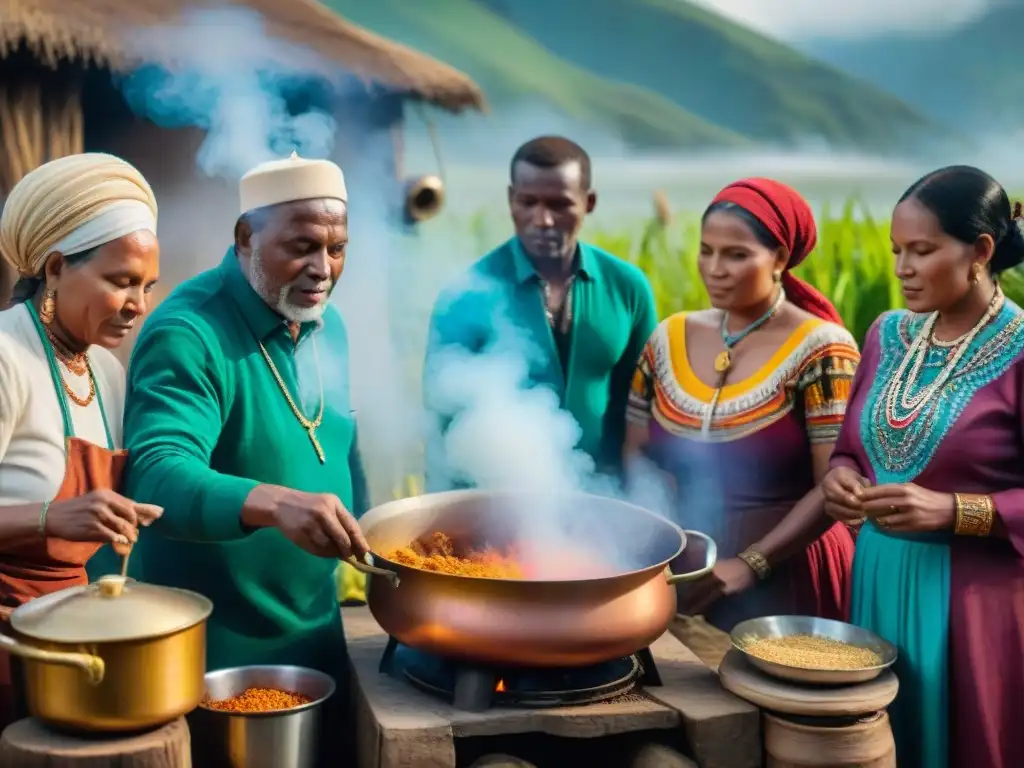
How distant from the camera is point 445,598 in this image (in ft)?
7.91

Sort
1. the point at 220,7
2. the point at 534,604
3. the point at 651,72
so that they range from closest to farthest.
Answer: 1. the point at 534,604
2. the point at 220,7
3. the point at 651,72

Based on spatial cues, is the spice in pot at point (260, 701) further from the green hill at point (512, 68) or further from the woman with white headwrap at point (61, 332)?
the green hill at point (512, 68)

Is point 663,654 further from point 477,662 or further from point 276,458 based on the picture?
point 276,458

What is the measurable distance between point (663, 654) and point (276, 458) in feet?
4.01

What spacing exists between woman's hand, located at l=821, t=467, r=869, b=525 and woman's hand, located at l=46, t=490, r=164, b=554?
1764mm

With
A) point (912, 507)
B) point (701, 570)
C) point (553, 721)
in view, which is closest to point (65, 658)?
point (553, 721)

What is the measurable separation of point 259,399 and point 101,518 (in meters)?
0.69

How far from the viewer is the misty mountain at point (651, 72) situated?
8539 millimetres

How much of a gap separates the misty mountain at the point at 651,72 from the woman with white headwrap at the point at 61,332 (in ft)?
19.8

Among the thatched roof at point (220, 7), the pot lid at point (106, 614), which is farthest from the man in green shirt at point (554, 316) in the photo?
the thatched roof at point (220, 7)

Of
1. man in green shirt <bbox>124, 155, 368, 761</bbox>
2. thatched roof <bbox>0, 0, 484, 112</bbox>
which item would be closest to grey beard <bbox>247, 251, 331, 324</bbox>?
man in green shirt <bbox>124, 155, 368, 761</bbox>

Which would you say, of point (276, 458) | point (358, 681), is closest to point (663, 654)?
point (358, 681)

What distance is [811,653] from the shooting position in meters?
2.63

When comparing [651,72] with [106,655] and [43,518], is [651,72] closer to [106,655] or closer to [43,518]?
[43,518]
